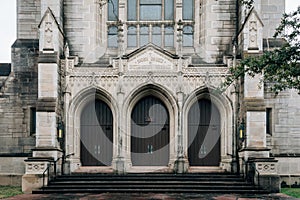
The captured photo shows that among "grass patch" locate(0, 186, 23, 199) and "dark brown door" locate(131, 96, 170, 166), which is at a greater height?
"dark brown door" locate(131, 96, 170, 166)

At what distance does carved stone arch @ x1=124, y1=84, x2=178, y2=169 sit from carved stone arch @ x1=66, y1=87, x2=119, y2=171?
51 centimetres

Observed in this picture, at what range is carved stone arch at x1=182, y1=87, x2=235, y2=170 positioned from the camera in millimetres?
22047

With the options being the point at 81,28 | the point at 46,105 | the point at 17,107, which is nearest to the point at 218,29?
the point at 81,28

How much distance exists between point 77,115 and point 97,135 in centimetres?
125

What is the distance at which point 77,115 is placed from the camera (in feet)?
74.4

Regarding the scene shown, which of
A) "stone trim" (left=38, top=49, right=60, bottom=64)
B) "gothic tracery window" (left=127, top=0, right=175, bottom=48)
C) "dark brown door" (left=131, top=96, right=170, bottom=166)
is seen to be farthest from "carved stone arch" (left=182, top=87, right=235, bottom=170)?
"stone trim" (left=38, top=49, right=60, bottom=64)

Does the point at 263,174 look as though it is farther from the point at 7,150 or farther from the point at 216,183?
the point at 7,150

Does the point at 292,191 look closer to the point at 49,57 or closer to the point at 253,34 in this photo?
the point at 253,34

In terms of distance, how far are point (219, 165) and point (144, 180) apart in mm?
4011

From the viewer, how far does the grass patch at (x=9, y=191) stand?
1888cm

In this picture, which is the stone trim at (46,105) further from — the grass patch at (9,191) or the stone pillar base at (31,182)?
the grass patch at (9,191)

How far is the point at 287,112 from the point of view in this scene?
2297 centimetres

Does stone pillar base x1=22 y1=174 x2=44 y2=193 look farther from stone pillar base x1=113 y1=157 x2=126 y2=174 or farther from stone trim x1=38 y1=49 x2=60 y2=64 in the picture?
stone trim x1=38 y1=49 x2=60 y2=64

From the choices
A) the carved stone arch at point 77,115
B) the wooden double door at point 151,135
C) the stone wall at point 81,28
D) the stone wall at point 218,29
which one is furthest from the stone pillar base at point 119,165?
the stone wall at point 218,29
